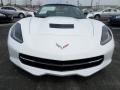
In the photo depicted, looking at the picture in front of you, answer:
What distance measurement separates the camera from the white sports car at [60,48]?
2939 millimetres

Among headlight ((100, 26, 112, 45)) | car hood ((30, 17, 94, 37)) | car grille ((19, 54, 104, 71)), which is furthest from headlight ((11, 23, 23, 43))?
headlight ((100, 26, 112, 45))

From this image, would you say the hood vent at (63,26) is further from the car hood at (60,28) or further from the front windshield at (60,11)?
the front windshield at (60,11)

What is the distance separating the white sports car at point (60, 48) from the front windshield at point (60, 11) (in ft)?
3.36

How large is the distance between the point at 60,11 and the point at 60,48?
6.46 ft

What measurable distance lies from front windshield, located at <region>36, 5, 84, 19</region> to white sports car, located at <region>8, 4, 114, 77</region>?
1.02 metres

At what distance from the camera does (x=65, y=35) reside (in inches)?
128

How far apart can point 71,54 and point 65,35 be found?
442 millimetres

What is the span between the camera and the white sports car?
9.64 ft

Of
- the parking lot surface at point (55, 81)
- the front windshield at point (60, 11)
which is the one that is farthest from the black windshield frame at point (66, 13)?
the parking lot surface at point (55, 81)

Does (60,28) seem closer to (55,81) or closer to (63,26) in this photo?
(63,26)

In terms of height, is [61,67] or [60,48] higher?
[60,48]

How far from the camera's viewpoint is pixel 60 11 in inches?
188

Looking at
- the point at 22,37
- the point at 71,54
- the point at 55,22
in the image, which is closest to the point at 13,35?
the point at 22,37

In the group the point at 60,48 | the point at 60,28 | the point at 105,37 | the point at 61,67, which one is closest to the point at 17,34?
the point at 60,28
